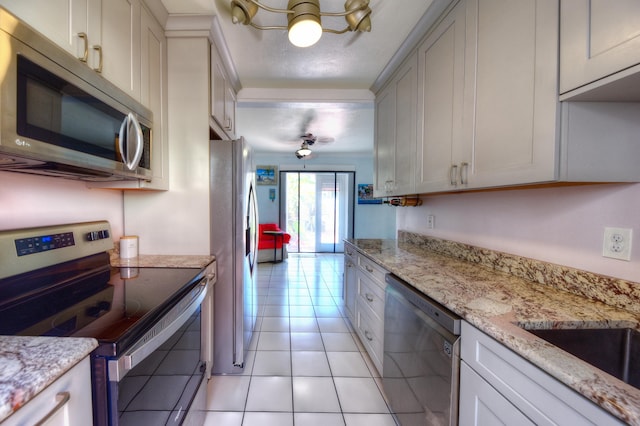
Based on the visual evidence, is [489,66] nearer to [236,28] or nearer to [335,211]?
[236,28]

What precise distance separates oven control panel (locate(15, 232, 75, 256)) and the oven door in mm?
657

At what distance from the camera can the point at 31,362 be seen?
58 cm

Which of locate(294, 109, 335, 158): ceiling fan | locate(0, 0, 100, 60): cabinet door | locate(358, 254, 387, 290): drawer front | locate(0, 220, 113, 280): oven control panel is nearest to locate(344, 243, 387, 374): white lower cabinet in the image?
locate(358, 254, 387, 290): drawer front

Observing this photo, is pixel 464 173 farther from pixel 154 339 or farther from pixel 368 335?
pixel 154 339

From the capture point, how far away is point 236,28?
1.78 m

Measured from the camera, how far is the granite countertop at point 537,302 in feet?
1.87

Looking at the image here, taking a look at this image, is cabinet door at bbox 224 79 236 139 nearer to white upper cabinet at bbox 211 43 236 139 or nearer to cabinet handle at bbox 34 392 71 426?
white upper cabinet at bbox 211 43 236 139

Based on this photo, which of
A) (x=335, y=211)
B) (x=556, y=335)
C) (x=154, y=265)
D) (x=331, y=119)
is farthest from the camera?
(x=335, y=211)

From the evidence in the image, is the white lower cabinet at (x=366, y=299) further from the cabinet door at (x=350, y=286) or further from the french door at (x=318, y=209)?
the french door at (x=318, y=209)

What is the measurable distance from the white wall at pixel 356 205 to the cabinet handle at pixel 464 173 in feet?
16.1

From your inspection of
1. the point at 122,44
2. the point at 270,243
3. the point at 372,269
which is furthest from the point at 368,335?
the point at 270,243

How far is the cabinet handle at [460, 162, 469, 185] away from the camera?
4.42ft

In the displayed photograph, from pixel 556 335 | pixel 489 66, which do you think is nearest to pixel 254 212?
pixel 489 66

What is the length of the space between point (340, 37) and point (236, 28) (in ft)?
2.40
